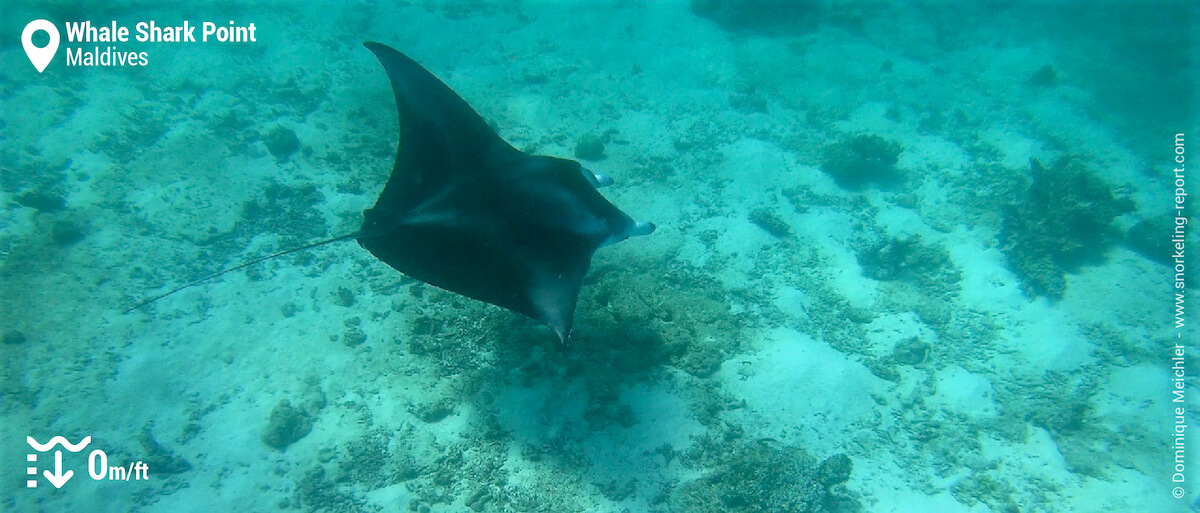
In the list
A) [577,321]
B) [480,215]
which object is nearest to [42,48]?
[480,215]

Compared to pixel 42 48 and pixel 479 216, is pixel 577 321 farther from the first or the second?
pixel 42 48

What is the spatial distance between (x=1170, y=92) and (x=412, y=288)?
17.2m

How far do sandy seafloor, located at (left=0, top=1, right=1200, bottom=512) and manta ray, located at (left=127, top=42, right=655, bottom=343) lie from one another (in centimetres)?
110

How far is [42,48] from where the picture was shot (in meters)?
8.30

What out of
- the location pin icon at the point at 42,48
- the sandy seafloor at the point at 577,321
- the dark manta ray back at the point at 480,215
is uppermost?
the location pin icon at the point at 42,48

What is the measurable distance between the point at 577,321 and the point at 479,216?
4.62ft

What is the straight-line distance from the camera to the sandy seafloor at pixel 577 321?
409cm

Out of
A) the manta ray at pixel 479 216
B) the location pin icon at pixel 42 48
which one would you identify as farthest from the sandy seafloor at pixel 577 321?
the manta ray at pixel 479 216

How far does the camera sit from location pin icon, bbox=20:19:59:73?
7852 mm

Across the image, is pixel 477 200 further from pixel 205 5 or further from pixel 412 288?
pixel 205 5

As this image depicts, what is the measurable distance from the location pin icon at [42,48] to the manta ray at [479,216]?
7.63m

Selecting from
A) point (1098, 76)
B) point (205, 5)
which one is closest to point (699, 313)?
point (205, 5)

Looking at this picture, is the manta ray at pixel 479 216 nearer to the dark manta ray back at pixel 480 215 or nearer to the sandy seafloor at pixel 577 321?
the dark manta ray back at pixel 480 215

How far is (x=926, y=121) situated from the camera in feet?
31.4
